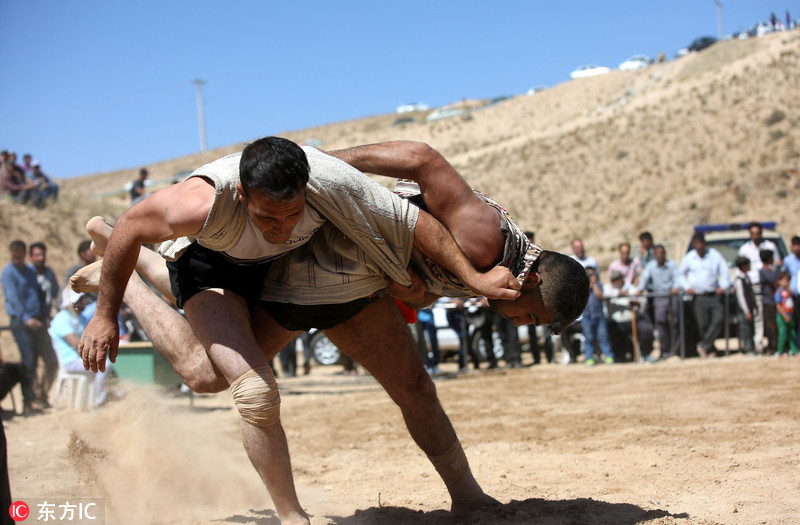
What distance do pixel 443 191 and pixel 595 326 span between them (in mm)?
8915

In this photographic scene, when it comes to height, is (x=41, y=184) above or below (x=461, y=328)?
above

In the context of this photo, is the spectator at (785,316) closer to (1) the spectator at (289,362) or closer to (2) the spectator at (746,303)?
(2) the spectator at (746,303)

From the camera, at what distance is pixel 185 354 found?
3568 millimetres

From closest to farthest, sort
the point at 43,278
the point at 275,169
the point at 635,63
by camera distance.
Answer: the point at 275,169 → the point at 43,278 → the point at 635,63

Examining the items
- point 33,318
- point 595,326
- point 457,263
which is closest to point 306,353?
point 33,318

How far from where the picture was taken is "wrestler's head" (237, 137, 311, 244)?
2.90 meters

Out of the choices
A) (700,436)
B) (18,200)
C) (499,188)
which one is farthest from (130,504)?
(499,188)

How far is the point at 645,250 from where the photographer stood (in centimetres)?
1281

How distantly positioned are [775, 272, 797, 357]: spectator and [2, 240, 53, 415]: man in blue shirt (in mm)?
9529

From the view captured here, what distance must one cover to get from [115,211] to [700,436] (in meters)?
22.6

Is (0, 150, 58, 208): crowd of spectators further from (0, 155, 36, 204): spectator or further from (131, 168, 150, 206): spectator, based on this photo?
(131, 168, 150, 206): spectator

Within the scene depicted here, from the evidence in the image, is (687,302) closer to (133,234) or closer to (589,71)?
(133,234)

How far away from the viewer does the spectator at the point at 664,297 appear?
11594 mm

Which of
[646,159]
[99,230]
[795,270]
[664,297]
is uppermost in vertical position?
[646,159]
